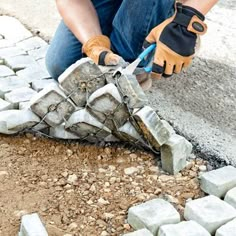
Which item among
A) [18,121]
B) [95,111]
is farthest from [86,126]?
[18,121]

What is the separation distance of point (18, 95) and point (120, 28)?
0.62 m

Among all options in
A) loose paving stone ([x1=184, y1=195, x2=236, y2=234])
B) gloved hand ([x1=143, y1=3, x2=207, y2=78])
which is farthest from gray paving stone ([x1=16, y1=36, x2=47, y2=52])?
loose paving stone ([x1=184, y1=195, x2=236, y2=234])

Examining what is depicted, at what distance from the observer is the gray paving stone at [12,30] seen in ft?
12.5

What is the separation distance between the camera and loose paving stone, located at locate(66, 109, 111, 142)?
262 cm

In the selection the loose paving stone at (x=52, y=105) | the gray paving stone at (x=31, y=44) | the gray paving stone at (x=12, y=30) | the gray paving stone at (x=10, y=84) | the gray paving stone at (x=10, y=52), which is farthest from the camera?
the gray paving stone at (x=12, y=30)

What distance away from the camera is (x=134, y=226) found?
7.39 feet

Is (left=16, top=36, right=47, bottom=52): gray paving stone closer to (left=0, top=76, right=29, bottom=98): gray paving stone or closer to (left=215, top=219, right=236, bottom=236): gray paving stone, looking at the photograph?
(left=0, top=76, right=29, bottom=98): gray paving stone

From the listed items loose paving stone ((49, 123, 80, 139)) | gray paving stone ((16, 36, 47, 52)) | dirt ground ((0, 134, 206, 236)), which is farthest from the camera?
gray paving stone ((16, 36, 47, 52))

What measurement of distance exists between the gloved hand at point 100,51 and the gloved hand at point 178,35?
0.20 m

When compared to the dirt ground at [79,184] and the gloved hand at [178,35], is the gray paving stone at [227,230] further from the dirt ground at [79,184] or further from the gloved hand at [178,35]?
the gloved hand at [178,35]

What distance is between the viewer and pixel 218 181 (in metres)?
2.40

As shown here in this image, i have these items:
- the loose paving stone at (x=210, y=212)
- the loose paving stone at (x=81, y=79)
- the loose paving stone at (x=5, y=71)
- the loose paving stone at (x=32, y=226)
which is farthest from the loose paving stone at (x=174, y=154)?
the loose paving stone at (x=5, y=71)

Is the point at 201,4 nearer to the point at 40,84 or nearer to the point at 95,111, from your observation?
the point at 95,111

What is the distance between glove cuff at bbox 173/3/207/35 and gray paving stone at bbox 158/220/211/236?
2.76ft
